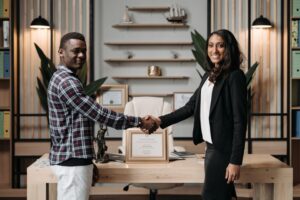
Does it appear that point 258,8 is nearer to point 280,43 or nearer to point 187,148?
point 280,43

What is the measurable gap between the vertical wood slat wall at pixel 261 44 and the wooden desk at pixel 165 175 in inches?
93.7

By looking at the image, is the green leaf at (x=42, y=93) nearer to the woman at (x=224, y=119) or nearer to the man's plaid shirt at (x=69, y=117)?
the man's plaid shirt at (x=69, y=117)

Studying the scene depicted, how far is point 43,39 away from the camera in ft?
18.0

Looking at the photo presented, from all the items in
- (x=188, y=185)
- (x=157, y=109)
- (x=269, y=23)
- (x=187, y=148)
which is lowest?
(x=188, y=185)

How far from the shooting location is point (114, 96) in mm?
5531

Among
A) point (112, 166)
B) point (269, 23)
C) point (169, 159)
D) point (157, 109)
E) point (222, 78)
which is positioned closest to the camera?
point (222, 78)

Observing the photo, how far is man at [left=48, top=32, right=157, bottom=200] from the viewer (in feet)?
8.28

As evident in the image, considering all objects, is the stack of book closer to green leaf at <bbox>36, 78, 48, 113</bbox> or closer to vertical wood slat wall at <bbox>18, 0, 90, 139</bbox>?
vertical wood slat wall at <bbox>18, 0, 90, 139</bbox>

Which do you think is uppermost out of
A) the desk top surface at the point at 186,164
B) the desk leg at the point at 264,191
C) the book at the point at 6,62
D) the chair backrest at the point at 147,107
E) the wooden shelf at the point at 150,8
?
the wooden shelf at the point at 150,8

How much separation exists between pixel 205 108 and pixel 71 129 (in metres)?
0.74

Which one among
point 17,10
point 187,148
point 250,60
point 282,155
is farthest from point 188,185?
point 17,10

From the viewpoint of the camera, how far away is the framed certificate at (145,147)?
129 inches

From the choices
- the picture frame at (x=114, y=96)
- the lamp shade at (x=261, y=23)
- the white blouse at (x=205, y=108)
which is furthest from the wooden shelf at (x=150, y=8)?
the white blouse at (x=205, y=108)

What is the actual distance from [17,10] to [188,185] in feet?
8.53
